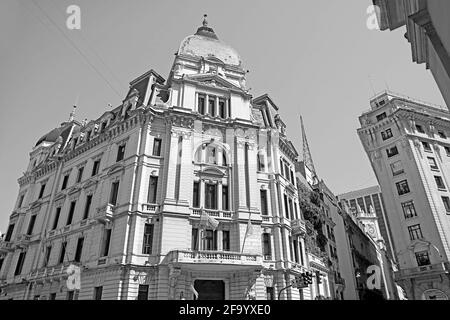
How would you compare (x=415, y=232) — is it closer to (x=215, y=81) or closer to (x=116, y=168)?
(x=215, y=81)

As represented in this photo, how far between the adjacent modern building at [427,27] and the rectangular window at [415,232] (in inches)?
1355

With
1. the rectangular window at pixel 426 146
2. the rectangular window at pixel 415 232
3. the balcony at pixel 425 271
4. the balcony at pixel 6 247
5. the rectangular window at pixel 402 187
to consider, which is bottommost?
the balcony at pixel 425 271

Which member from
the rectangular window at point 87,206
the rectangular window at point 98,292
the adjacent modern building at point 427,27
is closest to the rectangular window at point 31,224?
the rectangular window at point 87,206

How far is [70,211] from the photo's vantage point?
30.9 metres

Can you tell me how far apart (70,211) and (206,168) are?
1582 centimetres

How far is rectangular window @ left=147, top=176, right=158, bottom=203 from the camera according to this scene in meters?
25.7

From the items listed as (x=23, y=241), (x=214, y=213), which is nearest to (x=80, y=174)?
(x=23, y=241)

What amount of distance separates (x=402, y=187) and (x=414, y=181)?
2.02 metres

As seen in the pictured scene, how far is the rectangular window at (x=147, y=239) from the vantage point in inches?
928

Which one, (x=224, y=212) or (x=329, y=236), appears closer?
(x=224, y=212)

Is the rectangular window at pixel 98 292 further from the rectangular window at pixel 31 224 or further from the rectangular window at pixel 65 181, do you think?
the rectangular window at pixel 31 224
